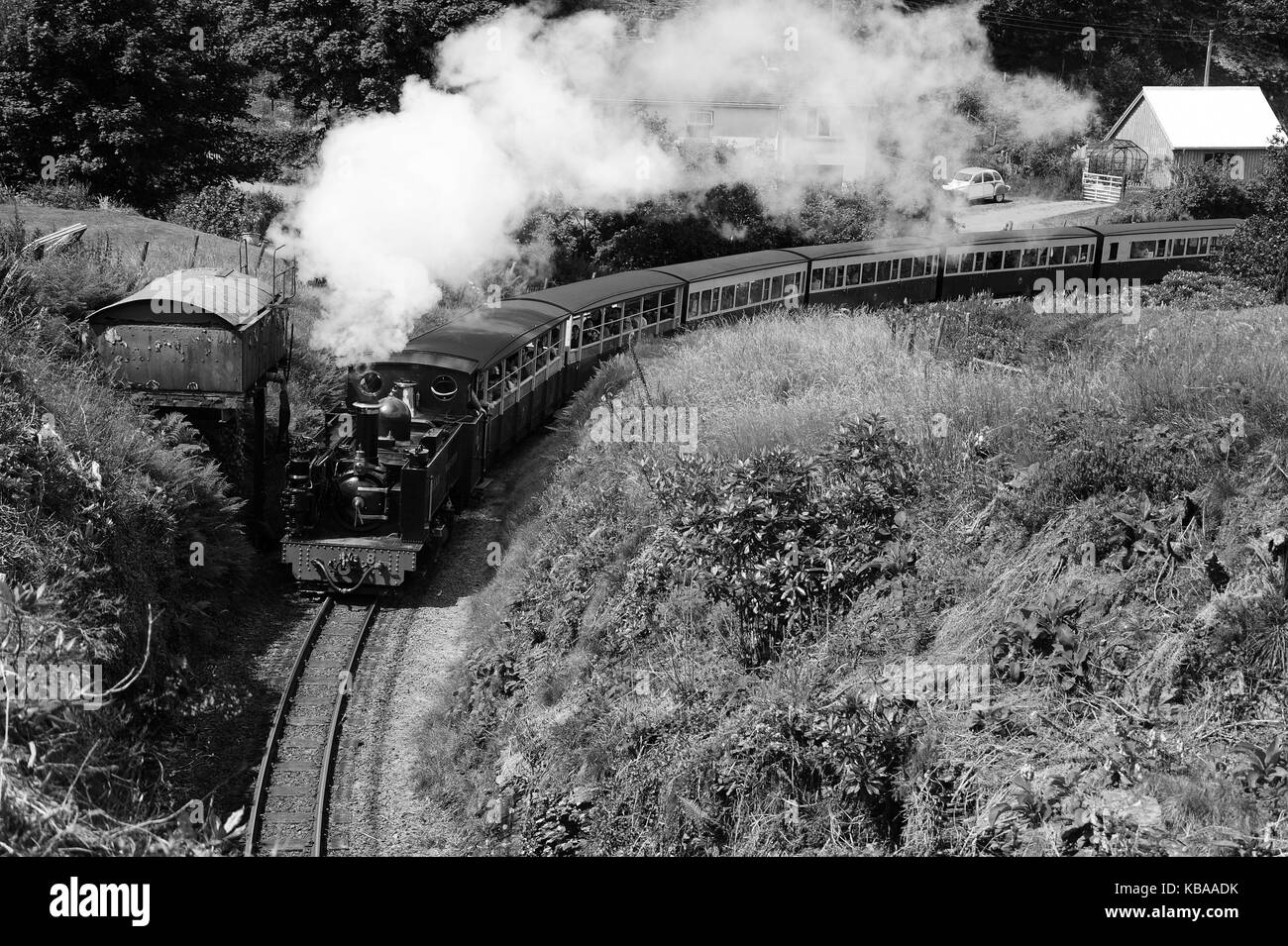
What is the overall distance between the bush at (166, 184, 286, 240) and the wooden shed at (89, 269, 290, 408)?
46.7ft

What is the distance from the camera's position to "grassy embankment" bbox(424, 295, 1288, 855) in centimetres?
794

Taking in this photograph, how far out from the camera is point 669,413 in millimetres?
15500

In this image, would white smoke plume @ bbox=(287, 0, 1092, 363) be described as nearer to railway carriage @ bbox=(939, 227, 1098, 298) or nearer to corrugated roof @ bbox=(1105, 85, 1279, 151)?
railway carriage @ bbox=(939, 227, 1098, 298)

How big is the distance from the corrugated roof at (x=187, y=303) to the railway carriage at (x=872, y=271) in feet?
43.1

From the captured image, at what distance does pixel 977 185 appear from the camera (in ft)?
137

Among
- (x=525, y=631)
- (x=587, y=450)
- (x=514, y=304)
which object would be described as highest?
(x=514, y=304)

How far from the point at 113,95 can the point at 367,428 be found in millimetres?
16952

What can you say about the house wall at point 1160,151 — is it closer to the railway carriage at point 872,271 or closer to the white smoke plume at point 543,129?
the white smoke plume at point 543,129

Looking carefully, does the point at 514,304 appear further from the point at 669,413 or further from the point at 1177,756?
the point at 1177,756

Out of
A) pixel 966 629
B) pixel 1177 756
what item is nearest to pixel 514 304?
pixel 966 629

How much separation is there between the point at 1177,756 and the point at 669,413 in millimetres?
8813

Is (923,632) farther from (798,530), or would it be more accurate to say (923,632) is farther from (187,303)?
(187,303)

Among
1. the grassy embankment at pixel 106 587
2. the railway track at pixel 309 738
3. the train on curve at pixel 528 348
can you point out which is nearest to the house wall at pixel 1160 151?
the train on curve at pixel 528 348

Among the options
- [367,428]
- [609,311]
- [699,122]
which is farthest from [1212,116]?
[367,428]
